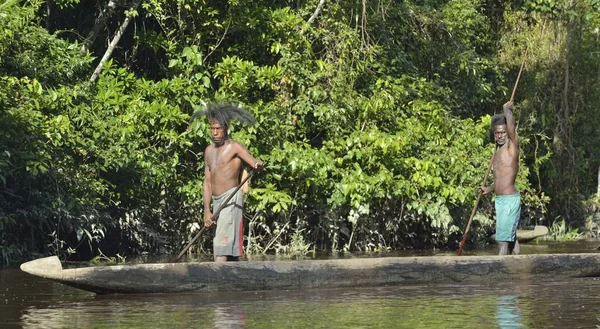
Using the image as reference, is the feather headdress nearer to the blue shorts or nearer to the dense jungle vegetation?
the blue shorts

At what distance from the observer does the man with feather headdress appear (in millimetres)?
10156

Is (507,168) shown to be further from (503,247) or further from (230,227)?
(230,227)

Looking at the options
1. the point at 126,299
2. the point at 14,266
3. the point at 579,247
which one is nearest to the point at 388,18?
the point at 579,247

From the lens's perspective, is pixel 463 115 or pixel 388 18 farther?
pixel 463 115

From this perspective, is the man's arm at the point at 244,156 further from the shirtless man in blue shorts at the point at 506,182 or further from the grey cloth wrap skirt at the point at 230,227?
the shirtless man in blue shorts at the point at 506,182

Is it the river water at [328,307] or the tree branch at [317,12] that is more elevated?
the tree branch at [317,12]

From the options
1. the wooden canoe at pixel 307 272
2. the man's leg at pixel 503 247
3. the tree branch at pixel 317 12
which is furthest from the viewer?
the tree branch at pixel 317 12

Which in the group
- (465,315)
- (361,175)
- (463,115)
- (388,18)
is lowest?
(465,315)

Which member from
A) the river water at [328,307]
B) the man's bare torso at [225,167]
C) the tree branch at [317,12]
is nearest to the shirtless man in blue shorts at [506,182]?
the river water at [328,307]

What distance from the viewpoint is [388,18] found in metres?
16.4

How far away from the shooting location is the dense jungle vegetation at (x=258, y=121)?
13.3 metres

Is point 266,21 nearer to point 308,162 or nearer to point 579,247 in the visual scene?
point 308,162

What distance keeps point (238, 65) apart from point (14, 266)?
12.2 feet

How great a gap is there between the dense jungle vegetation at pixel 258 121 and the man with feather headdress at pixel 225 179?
9.44 ft
